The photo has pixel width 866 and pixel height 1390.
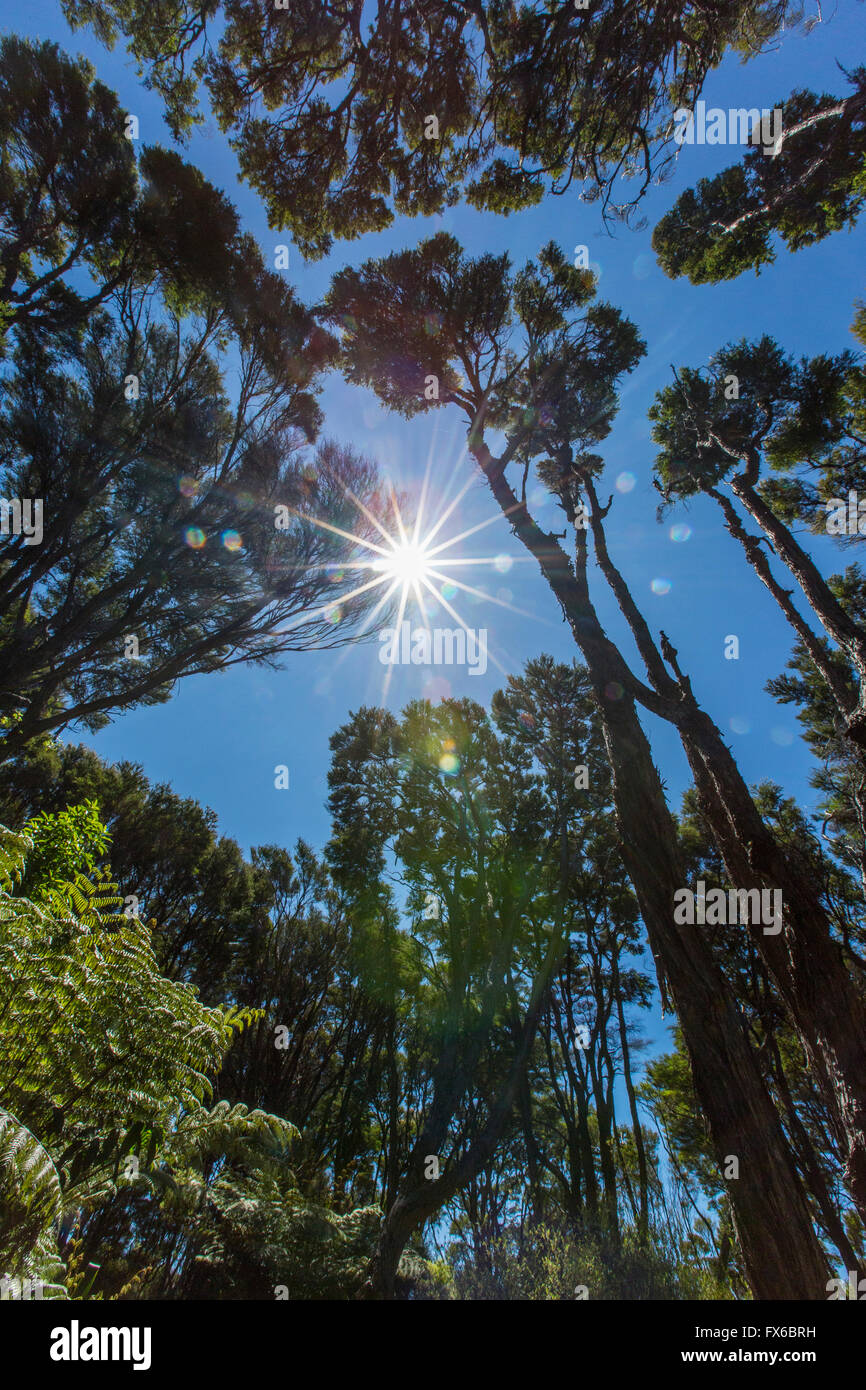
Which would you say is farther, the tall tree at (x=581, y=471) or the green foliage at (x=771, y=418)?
the green foliage at (x=771, y=418)

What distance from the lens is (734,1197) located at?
2.51 m

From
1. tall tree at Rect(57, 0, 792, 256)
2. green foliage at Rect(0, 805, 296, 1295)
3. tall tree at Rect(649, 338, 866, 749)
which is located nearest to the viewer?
green foliage at Rect(0, 805, 296, 1295)

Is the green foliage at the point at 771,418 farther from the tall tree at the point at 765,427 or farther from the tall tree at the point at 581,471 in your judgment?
the tall tree at the point at 581,471

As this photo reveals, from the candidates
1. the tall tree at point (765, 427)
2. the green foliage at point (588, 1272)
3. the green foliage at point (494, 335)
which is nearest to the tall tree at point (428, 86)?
the green foliage at point (494, 335)

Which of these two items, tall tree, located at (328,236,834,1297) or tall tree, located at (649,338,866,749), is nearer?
tall tree, located at (328,236,834,1297)

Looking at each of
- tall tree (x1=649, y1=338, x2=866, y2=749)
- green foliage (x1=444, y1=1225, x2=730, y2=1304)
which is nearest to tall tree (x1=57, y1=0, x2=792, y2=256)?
tall tree (x1=649, y1=338, x2=866, y2=749)

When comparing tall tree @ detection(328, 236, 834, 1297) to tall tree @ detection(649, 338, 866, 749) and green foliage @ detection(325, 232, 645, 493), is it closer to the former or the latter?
green foliage @ detection(325, 232, 645, 493)

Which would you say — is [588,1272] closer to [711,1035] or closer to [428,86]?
[711,1035]

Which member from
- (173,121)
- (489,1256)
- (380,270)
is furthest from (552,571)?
(489,1256)

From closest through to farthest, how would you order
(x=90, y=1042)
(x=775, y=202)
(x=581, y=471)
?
(x=90, y=1042)
(x=581, y=471)
(x=775, y=202)

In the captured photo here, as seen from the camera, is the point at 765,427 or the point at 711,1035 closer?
the point at 711,1035

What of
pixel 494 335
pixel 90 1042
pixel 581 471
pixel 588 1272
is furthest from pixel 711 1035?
pixel 494 335

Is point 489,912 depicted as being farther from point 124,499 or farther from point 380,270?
point 380,270

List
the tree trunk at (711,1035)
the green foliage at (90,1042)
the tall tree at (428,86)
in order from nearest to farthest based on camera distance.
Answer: the tree trunk at (711,1035) < the green foliage at (90,1042) < the tall tree at (428,86)
